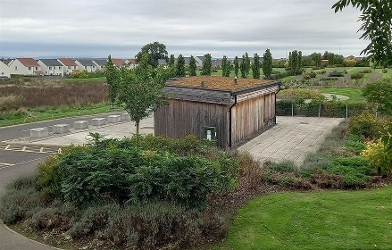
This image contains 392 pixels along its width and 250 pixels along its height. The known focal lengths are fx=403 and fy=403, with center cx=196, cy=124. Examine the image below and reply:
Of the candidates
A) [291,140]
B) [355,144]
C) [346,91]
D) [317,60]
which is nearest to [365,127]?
[355,144]

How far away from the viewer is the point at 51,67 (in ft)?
346

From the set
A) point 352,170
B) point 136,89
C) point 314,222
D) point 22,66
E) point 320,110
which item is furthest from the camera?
point 22,66

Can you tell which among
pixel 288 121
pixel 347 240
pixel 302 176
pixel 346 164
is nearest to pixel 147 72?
pixel 302 176

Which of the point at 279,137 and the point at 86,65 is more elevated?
the point at 86,65

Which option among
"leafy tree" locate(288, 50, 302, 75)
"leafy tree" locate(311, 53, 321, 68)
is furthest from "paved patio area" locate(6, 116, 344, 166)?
"leafy tree" locate(311, 53, 321, 68)

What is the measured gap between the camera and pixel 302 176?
11.9 metres

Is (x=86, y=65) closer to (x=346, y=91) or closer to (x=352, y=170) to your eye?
(x=346, y=91)

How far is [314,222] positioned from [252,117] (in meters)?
11.8

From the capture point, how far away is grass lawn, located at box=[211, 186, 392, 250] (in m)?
7.55

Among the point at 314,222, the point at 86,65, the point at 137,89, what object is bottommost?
the point at 314,222

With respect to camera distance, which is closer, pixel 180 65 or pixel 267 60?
pixel 180 65

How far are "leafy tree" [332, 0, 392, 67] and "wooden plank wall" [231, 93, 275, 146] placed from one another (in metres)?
13.5

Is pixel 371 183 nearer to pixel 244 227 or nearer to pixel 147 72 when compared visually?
pixel 244 227

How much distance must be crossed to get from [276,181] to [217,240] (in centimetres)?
402
